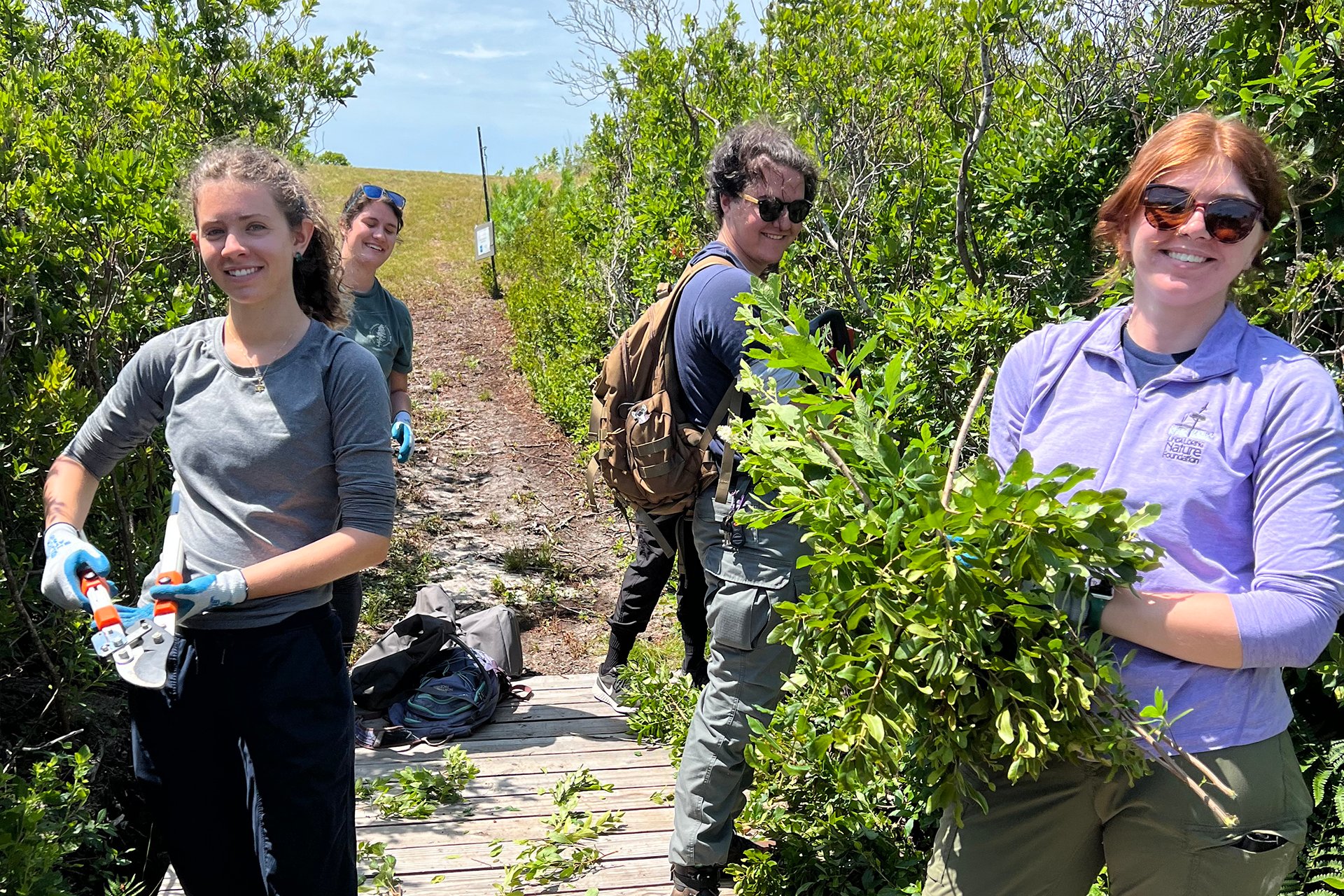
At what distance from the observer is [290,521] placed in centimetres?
217

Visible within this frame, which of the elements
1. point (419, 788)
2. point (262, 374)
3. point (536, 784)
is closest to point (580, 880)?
point (536, 784)

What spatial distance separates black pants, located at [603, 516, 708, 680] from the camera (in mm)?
3990

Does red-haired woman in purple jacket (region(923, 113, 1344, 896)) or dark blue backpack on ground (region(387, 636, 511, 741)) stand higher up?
red-haired woman in purple jacket (region(923, 113, 1344, 896))

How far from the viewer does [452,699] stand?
438cm

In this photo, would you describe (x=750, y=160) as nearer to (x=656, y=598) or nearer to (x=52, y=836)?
(x=656, y=598)

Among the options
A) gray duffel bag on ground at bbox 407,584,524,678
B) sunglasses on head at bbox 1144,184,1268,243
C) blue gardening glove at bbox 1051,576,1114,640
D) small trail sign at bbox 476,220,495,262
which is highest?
small trail sign at bbox 476,220,495,262

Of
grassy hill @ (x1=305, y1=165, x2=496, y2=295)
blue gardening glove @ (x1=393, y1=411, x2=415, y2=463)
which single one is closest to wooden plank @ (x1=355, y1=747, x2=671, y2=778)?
blue gardening glove @ (x1=393, y1=411, x2=415, y2=463)

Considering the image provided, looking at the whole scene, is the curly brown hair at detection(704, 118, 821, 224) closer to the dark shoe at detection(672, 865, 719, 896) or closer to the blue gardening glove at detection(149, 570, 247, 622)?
the blue gardening glove at detection(149, 570, 247, 622)

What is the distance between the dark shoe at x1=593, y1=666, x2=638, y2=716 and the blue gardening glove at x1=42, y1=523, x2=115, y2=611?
2.61m

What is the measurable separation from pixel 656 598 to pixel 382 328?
1.62 m

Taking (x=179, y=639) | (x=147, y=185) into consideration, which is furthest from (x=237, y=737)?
(x=147, y=185)

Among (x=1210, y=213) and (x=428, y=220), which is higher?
(x=428, y=220)

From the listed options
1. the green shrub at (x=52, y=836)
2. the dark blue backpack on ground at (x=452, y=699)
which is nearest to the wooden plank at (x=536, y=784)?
the dark blue backpack on ground at (x=452, y=699)

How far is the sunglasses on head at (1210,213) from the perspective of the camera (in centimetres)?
164
